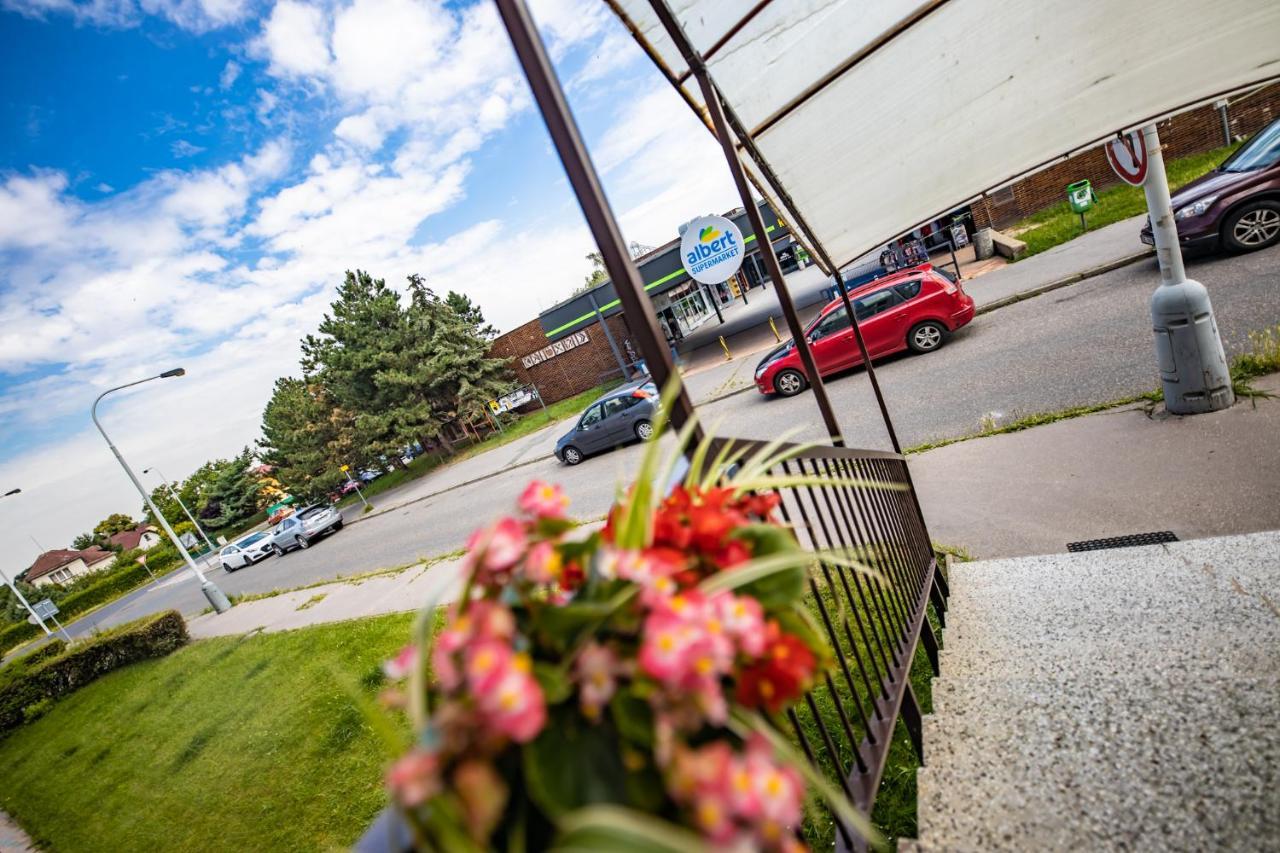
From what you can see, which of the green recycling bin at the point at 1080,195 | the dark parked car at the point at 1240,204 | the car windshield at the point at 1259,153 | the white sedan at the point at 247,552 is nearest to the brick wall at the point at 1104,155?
the green recycling bin at the point at 1080,195

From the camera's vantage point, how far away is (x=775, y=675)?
2.40ft

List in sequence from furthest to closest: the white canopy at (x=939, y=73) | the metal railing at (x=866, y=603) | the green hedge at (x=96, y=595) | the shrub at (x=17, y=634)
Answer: the green hedge at (x=96, y=595)
the shrub at (x=17, y=634)
the white canopy at (x=939, y=73)
the metal railing at (x=866, y=603)

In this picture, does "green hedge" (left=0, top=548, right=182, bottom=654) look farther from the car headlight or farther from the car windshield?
the car windshield

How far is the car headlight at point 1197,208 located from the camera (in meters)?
7.38

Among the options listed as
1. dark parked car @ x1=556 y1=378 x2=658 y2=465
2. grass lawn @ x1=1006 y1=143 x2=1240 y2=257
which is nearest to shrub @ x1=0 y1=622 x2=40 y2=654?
dark parked car @ x1=556 y1=378 x2=658 y2=465

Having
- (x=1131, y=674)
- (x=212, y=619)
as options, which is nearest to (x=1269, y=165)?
(x=1131, y=674)

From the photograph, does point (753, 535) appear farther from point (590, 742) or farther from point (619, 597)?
point (590, 742)

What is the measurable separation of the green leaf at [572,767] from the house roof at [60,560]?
91.0 meters

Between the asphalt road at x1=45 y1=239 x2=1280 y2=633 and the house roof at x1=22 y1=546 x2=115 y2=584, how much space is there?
8060 cm

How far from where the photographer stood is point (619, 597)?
74cm

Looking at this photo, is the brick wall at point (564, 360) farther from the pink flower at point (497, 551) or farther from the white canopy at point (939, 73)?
the pink flower at point (497, 551)

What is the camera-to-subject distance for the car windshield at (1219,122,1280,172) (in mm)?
7070

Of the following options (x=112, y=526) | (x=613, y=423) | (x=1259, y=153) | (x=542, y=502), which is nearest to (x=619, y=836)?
(x=542, y=502)

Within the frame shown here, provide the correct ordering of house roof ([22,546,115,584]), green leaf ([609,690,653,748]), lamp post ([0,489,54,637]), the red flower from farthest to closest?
house roof ([22,546,115,584]) < lamp post ([0,489,54,637]) < the red flower < green leaf ([609,690,653,748])
